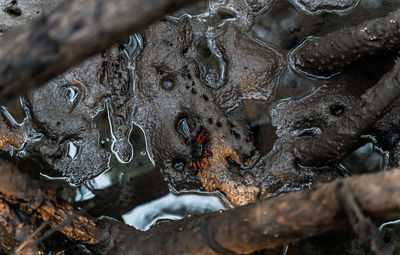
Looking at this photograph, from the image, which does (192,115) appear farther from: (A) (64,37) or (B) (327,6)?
(A) (64,37)

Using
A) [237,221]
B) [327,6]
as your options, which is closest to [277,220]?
[237,221]

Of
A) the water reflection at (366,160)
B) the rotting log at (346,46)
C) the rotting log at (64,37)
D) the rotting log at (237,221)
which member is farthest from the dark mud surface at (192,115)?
the rotting log at (64,37)

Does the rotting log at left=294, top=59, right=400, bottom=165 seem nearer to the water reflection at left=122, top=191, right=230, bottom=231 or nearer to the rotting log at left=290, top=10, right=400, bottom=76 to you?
the rotting log at left=290, top=10, right=400, bottom=76

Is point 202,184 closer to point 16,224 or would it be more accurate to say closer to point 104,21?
point 16,224

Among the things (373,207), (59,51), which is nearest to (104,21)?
(59,51)

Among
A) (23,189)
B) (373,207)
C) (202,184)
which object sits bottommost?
(202,184)

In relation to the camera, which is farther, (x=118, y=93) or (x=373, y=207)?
(x=118, y=93)

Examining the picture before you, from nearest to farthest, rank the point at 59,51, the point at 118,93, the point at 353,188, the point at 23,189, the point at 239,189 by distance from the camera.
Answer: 1. the point at 59,51
2. the point at 353,188
3. the point at 23,189
4. the point at 239,189
5. the point at 118,93
